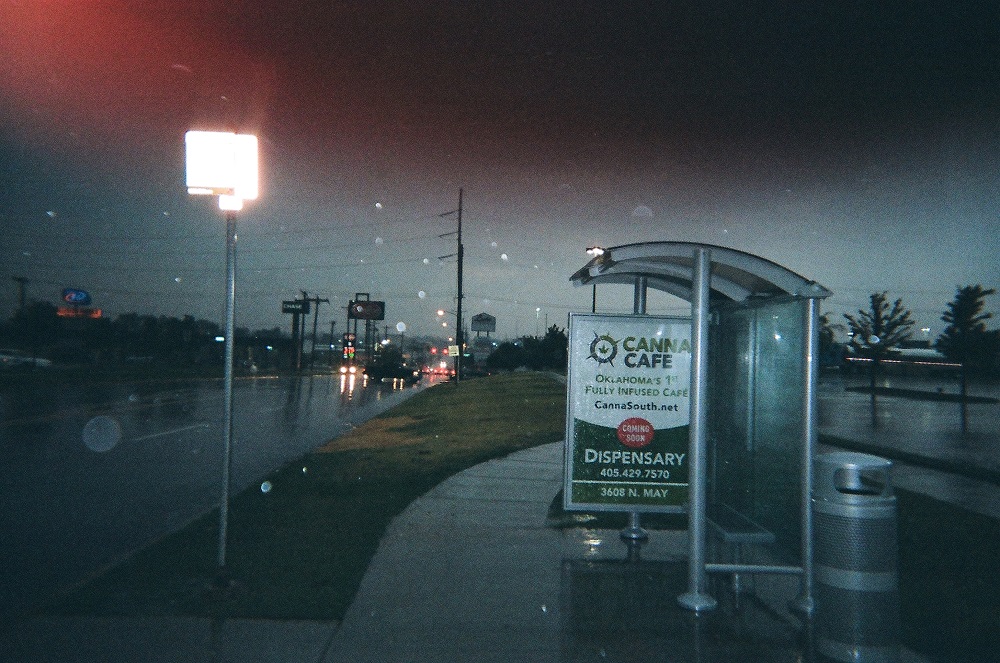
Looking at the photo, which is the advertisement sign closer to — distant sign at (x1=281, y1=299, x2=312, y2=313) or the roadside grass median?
the roadside grass median

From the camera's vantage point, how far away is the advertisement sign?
27.2 ft

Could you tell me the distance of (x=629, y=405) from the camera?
839 centimetres

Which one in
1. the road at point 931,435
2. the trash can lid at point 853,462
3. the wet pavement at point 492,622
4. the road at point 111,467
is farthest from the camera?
the road at point 931,435

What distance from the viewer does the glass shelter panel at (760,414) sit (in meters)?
6.83

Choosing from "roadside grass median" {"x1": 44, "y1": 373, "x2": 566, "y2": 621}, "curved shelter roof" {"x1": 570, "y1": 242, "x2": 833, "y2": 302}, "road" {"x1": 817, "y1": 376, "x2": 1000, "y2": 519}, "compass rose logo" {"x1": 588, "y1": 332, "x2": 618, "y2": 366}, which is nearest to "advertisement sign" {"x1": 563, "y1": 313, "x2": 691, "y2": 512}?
"compass rose logo" {"x1": 588, "y1": 332, "x2": 618, "y2": 366}

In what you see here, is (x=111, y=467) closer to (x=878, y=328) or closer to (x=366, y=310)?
(x=878, y=328)

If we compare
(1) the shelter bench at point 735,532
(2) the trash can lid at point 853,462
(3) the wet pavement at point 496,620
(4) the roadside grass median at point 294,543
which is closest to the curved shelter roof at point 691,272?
(2) the trash can lid at point 853,462

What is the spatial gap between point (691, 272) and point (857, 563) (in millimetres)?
2981

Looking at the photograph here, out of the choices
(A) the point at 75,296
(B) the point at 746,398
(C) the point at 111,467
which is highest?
(A) the point at 75,296

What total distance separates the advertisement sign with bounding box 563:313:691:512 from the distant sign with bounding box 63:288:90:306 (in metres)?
78.8

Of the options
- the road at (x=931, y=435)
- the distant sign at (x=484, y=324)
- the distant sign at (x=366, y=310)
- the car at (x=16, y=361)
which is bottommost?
the road at (x=931, y=435)

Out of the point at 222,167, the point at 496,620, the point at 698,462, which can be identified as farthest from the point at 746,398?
the point at 222,167

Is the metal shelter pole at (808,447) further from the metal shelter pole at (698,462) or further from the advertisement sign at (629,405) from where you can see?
the advertisement sign at (629,405)

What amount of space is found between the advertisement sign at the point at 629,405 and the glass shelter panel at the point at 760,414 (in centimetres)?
38
